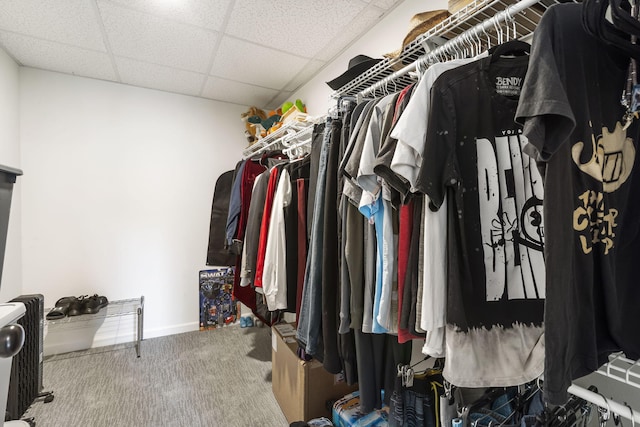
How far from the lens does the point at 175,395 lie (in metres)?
1.84

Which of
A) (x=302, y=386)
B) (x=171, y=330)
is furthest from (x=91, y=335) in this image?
(x=302, y=386)

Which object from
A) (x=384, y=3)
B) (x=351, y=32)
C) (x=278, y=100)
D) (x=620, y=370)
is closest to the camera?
(x=620, y=370)

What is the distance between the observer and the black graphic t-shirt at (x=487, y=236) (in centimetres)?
65

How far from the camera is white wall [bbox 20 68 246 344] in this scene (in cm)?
239

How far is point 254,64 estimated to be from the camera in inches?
90.6

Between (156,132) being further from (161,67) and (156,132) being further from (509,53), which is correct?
(509,53)

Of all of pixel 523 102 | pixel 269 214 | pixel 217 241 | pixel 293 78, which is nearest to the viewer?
pixel 523 102

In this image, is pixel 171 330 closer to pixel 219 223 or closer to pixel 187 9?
pixel 219 223

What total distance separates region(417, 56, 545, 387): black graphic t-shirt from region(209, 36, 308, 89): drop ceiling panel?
5.93 feet

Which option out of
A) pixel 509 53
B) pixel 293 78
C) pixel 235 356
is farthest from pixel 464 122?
pixel 235 356

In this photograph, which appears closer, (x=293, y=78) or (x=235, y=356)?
(x=235, y=356)

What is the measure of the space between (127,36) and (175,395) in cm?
239

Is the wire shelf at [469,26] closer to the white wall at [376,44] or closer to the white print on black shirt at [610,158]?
the white print on black shirt at [610,158]

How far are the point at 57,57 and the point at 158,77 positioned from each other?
2.22ft
